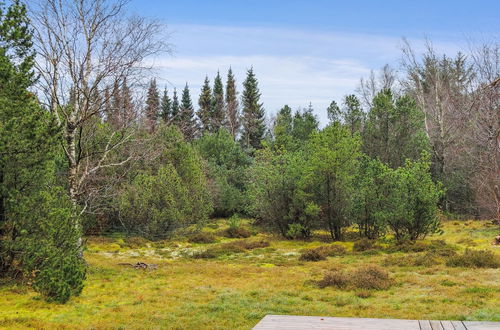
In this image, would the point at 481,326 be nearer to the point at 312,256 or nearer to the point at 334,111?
the point at 312,256

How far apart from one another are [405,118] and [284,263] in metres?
21.7

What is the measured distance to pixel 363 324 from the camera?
418 centimetres

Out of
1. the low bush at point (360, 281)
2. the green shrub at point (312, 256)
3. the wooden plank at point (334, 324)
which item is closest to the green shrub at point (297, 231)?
the green shrub at point (312, 256)

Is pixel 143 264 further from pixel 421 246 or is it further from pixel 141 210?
pixel 421 246

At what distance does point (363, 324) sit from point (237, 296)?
620 cm

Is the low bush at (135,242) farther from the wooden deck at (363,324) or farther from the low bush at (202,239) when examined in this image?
the wooden deck at (363,324)

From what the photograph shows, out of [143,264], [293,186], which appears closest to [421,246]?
[293,186]

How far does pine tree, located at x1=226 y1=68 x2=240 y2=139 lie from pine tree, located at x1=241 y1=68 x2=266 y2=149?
123 cm

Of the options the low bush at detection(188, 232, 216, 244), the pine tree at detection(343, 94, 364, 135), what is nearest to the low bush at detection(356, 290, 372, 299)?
the low bush at detection(188, 232, 216, 244)

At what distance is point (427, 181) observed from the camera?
61.6 feet

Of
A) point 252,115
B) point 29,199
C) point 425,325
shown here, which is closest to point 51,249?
point 29,199

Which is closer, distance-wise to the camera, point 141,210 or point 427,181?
point 427,181

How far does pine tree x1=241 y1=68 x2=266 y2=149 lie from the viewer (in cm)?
6128

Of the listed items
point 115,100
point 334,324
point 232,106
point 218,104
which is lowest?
point 334,324
